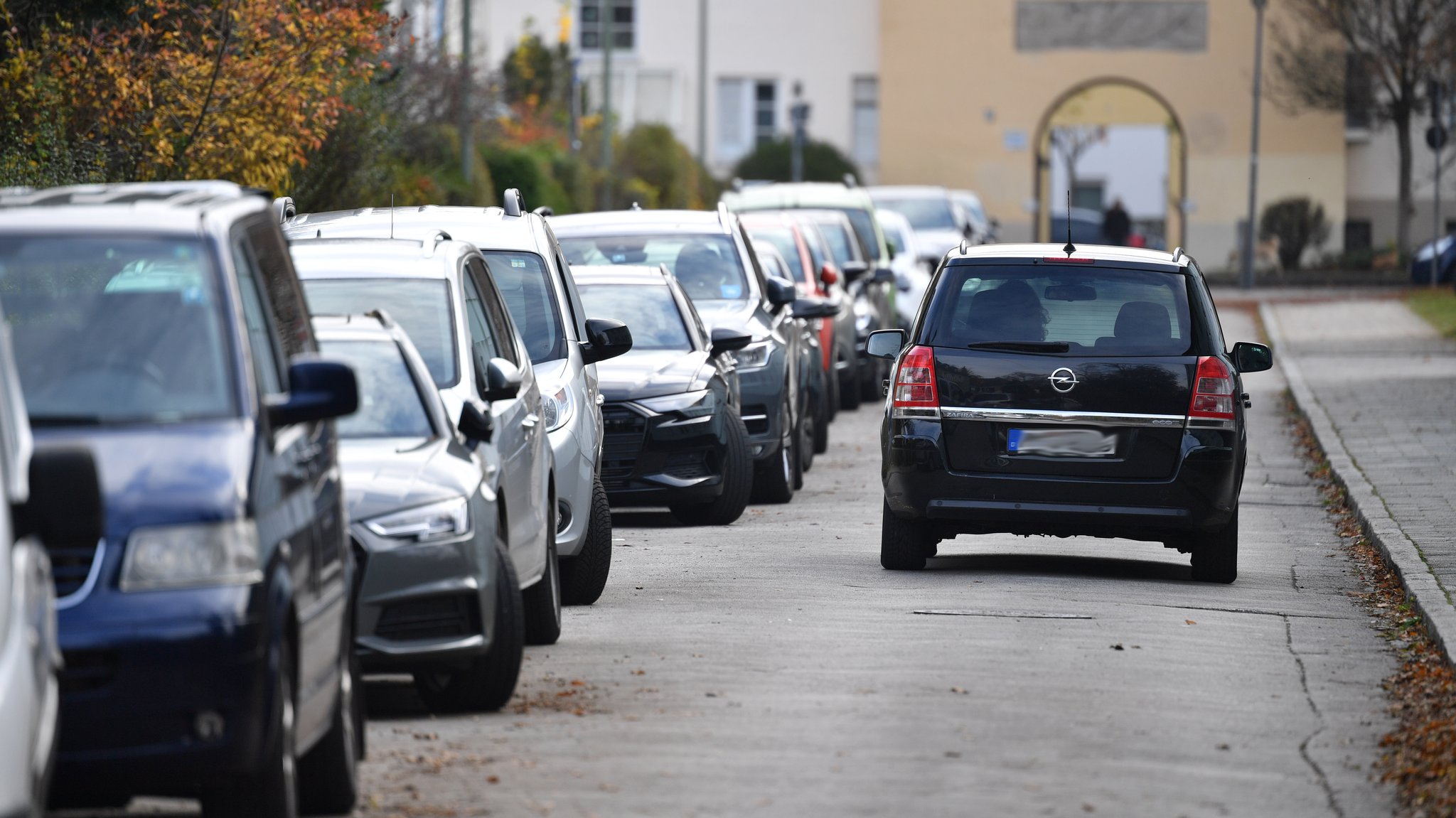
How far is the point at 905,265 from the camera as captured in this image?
30578mm

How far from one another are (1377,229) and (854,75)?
533 inches

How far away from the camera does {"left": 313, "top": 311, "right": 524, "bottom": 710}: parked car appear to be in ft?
25.9

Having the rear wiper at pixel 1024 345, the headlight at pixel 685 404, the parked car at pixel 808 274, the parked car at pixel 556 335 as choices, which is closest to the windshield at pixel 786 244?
the parked car at pixel 808 274

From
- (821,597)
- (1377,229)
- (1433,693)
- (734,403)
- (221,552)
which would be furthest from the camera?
(1377,229)

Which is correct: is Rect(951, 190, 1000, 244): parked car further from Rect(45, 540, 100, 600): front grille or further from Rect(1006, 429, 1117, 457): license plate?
Rect(45, 540, 100, 600): front grille

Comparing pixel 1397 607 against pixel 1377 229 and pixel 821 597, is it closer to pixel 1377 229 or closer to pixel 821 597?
pixel 821 597

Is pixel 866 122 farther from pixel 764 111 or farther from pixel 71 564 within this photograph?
pixel 71 564

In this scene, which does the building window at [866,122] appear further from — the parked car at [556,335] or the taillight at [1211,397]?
the taillight at [1211,397]

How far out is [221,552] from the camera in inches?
218

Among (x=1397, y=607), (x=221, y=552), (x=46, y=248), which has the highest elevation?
(x=46, y=248)

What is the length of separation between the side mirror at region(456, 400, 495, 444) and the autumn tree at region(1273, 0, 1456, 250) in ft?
152

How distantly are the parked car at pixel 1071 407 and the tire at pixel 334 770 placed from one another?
5.65 meters

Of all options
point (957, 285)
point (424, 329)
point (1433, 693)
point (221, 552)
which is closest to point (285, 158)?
point (957, 285)

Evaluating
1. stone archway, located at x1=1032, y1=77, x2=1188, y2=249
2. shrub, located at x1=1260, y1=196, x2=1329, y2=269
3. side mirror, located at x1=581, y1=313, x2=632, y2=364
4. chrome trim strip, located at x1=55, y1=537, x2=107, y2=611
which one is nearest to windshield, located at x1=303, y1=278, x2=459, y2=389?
side mirror, located at x1=581, y1=313, x2=632, y2=364
